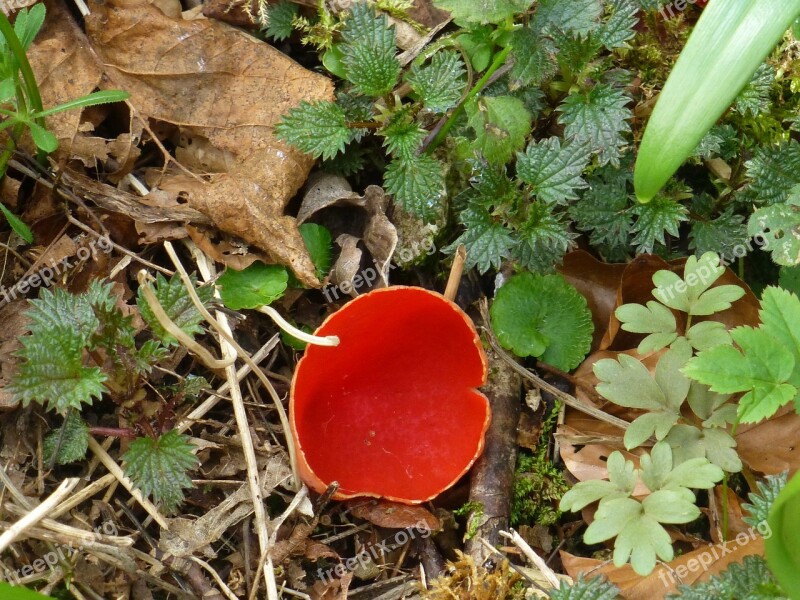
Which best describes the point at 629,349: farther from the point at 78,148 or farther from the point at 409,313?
the point at 78,148

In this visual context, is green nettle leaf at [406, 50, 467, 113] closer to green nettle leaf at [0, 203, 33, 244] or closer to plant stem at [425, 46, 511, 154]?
plant stem at [425, 46, 511, 154]

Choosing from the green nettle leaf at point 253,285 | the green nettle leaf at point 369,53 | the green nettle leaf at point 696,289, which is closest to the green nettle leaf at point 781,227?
the green nettle leaf at point 696,289

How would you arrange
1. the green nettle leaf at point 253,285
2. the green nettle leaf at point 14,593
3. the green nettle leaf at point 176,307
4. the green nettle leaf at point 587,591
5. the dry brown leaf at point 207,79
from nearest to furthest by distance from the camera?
the green nettle leaf at point 14,593 → the green nettle leaf at point 587,591 → the green nettle leaf at point 176,307 → the green nettle leaf at point 253,285 → the dry brown leaf at point 207,79

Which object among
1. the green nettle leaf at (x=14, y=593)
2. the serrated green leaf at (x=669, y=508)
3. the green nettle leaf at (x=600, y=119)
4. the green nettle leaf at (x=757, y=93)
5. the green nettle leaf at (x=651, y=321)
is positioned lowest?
the green nettle leaf at (x=14, y=593)

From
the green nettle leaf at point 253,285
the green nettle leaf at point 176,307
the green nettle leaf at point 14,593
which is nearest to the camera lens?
the green nettle leaf at point 14,593

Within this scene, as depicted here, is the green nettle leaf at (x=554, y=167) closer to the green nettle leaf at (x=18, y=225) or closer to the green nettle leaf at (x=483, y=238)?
the green nettle leaf at (x=483, y=238)

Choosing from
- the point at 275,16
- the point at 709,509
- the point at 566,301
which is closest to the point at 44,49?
the point at 275,16
